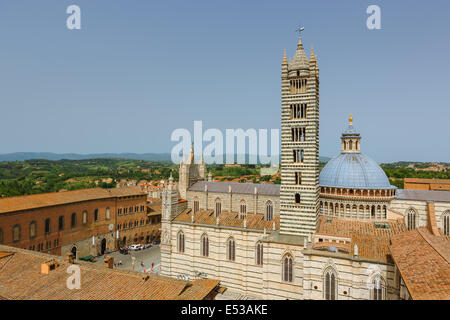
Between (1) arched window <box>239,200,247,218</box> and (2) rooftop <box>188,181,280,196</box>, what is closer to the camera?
(2) rooftop <box>188,181,280,196</box>

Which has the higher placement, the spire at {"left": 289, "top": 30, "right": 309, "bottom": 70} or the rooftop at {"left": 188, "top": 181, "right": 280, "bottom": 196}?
the spire at {"left": 289, "top": 30, "right": 309, "bottom": 70}

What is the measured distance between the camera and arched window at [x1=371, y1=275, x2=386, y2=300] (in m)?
22.7

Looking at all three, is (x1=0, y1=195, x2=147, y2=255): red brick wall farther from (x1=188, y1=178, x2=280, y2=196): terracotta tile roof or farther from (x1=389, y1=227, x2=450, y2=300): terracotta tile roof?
(x1=389, y1=227, x2=450, y2=300): terracotta tile roof

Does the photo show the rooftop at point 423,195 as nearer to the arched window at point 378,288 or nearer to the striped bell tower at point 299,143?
the striped bell tower at point 299,143

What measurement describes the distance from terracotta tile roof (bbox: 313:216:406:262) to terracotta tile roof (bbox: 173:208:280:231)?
6.28m

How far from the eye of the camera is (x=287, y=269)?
28375 millimetres

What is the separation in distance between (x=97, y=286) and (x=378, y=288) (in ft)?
66.8

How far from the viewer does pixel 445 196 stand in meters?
32.0

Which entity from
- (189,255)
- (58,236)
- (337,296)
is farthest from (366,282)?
(58,236)

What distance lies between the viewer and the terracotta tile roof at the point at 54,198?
37.1 m

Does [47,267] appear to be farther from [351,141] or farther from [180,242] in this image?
[351,141]

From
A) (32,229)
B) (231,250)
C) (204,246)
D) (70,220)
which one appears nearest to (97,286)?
(231,250)

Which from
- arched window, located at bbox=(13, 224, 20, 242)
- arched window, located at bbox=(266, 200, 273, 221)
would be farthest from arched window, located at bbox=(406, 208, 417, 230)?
arched window, located at bbox=(13, 224, 20, 242)

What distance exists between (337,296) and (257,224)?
12.4 metres
